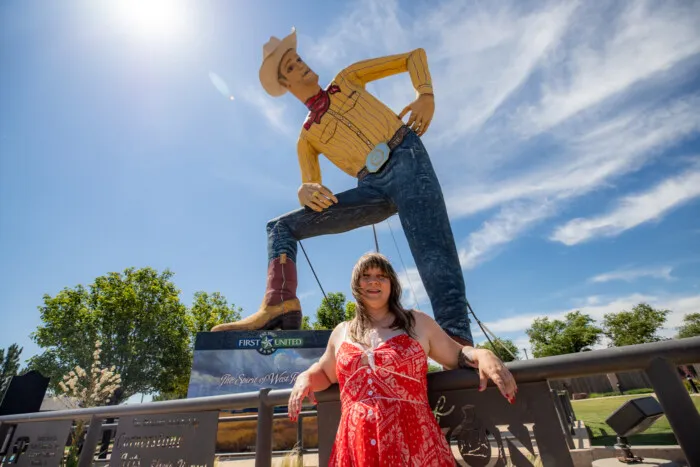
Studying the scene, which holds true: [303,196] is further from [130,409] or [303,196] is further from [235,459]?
[235,459]

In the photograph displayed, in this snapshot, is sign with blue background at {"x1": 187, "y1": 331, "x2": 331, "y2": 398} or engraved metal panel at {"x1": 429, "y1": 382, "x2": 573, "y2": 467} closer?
engraved metal panel at {"x1": 429, "y1": 382, "x2": 573, "y2": 467}

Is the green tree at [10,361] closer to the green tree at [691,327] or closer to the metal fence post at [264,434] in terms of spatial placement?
the metal fence post at [264,434]

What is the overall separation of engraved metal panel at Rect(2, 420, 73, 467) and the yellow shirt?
262cm

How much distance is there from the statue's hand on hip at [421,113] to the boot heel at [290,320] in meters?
2.00

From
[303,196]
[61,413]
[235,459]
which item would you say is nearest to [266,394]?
[61,413]

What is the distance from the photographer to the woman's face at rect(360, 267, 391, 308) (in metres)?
1.56

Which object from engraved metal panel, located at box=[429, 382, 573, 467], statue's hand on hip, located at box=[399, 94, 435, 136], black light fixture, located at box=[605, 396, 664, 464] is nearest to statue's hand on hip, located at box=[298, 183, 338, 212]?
statue's hand on hip, located at box=[399, 94, 435, 136]

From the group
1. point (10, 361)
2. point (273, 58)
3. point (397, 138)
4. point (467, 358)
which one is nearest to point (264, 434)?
point (467, 358)

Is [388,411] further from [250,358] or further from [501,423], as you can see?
[250,358]

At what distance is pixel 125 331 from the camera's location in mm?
18469

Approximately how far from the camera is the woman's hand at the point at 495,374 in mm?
1103

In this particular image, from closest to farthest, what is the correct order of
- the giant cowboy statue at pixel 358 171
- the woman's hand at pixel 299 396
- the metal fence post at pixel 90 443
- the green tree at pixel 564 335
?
the woman's hand at pixel 299 396, the metal fence post at pixel 90 443, the giant cowboy statue at pixel 358 171, the green tree at pixel 564 335

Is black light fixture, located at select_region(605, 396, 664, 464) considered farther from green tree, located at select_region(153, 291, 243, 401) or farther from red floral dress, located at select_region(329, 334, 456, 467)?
green tree, located at select_region(153, 291, 243, 401)

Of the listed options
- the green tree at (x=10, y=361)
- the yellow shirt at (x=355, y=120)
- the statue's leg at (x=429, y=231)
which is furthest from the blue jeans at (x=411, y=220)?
the green tree at (x=10, y=361)
